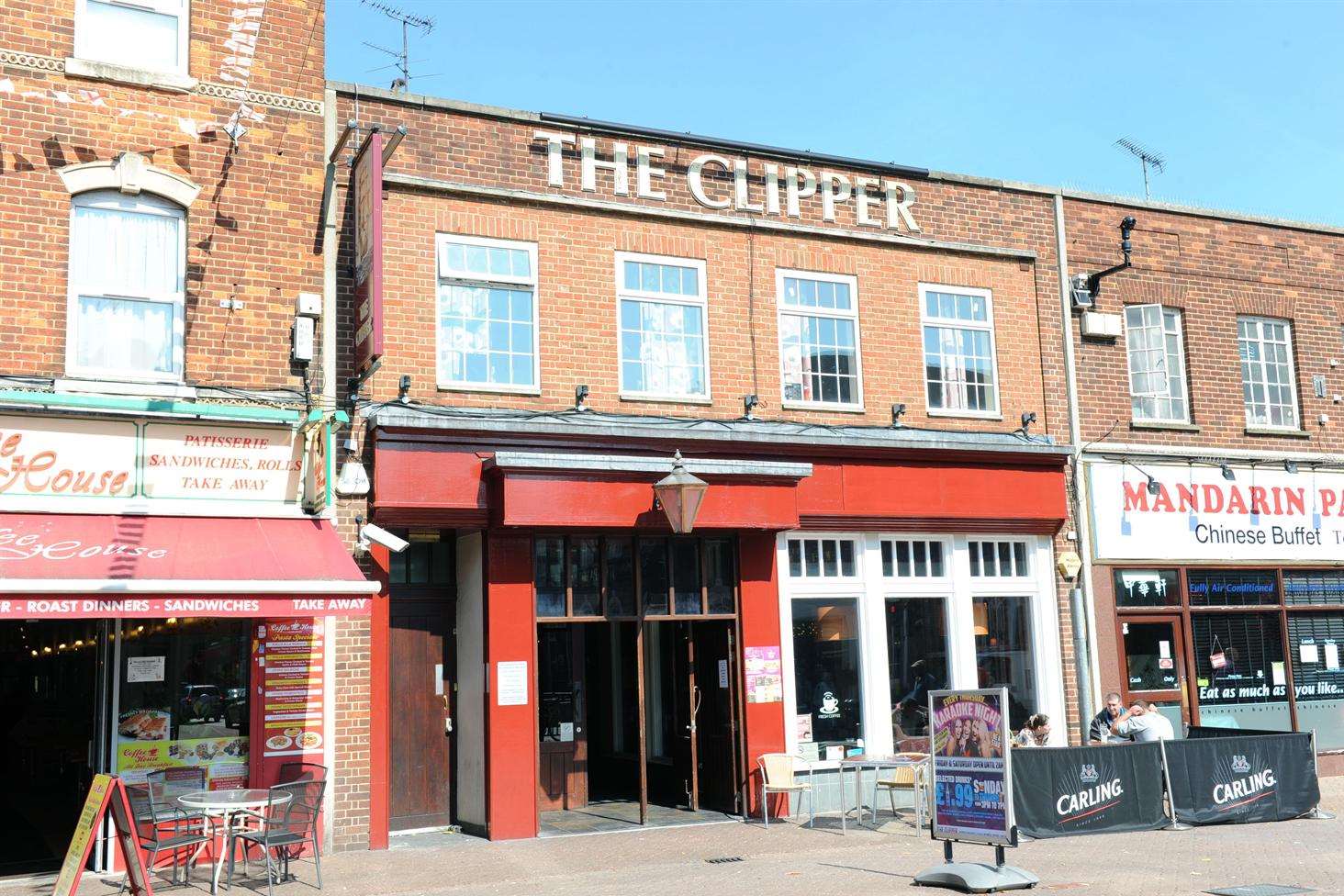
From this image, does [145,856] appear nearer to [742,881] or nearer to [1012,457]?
[742,881]

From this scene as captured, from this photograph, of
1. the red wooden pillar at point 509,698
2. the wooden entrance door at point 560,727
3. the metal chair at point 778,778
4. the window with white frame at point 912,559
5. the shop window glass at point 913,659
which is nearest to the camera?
the red wooden pillar at point 509,698

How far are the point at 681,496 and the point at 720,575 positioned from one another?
65.6 inches

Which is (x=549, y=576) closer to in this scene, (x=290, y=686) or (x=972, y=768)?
(x=290, y=686)

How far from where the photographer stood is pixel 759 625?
14.7 metres

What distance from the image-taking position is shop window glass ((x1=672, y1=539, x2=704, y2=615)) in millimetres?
14492

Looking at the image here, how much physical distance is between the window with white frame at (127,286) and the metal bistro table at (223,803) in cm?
402

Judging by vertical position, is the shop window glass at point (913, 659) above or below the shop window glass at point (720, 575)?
below

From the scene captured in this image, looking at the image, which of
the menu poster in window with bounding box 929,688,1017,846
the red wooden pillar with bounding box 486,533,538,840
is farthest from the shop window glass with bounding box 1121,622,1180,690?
the red wooden pillar with bounding box 486,533,538,840

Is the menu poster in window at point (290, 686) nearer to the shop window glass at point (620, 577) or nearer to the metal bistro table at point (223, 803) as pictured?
the metal bistro table at point (223, 803)

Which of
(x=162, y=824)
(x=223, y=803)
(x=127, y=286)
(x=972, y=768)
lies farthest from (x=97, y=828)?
(x=972, y=768)

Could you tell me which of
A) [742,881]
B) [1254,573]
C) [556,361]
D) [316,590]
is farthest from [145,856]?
[1254,573]

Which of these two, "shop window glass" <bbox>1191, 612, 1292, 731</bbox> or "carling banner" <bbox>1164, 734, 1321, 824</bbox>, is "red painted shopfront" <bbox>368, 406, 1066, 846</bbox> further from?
"carling banner" <bbox>1164, 734, 1321, 824</bbox>

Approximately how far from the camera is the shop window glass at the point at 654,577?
14312 millimetres

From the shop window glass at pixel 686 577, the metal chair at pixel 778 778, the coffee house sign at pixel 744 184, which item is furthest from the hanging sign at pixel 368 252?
the metal chair at pixel 778 778
